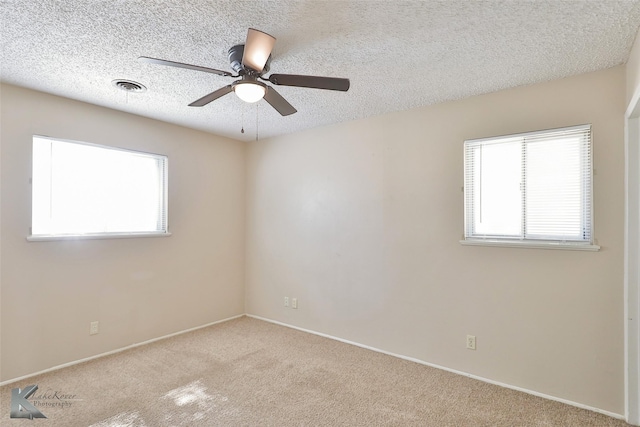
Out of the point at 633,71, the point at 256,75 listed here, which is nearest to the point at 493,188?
the point at 633,71

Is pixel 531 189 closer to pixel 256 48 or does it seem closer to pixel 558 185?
pixel 558 185

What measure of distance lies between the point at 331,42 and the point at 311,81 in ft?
1.06

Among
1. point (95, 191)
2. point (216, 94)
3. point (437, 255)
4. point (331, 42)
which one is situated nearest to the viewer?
point (331, 42)

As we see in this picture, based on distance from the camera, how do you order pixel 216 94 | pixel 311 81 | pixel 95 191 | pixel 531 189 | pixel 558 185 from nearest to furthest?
pixel 311 81 < pixel 216 94 < pixel 558 185 < pixel 531 189 < pixel 95 191

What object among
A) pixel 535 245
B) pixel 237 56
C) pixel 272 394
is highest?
pixel 237 56

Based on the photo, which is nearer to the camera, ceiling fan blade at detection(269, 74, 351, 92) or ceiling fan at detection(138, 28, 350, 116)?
ceiling fan at detection(138, 28, 350, 116)

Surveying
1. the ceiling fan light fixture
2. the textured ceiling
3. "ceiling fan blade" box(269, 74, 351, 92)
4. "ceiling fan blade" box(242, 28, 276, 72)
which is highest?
the textured ceiling

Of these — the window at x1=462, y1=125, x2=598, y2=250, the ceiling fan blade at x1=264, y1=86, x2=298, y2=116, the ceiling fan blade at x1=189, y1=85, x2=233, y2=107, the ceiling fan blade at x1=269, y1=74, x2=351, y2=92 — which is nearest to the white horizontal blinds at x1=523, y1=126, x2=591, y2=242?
the window at x1=462, y1=125, x2=598, y2=250

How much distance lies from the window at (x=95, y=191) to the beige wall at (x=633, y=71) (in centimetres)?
403

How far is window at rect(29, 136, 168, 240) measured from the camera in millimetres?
2857

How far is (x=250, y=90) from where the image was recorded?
1.89 meters

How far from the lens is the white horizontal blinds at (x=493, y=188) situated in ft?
8.82

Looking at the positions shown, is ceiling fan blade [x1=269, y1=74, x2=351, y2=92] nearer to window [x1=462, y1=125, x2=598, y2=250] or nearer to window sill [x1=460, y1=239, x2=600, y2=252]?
window [x1=462, y1=125, x2=598, y2=250]

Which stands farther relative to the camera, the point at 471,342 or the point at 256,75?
the point at 471,342
